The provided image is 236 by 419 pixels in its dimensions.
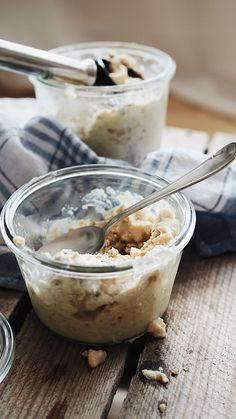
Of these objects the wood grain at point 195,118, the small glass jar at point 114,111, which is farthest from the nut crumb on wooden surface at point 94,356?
the wood grain at point 195,118

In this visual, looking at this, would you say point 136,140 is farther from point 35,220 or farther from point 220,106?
point 220,106

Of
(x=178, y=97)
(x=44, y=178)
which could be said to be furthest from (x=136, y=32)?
A: (x=44, y=178)

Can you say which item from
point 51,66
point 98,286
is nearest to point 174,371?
point 98,286

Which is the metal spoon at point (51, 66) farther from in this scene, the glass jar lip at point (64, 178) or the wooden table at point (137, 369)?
the wooden table at point (137, 369)

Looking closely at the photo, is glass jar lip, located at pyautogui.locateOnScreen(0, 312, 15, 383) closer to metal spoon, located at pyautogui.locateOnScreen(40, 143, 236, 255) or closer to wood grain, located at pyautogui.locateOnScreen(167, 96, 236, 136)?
metal spoon, located at pyautogui.locateOnScreen(40, 143, 236, 255)

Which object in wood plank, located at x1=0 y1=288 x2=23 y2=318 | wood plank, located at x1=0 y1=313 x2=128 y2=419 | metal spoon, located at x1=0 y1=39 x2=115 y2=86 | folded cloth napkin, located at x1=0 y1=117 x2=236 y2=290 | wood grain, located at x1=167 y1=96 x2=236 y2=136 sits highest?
metal spoon, located at x1=0 y1=39 x2=115 y2=86

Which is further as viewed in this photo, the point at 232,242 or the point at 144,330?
the point at 232,242

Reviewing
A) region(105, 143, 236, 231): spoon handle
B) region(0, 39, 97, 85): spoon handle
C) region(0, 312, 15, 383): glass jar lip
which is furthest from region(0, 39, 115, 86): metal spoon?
region(0, 312, 15, 383): glass jar lip
